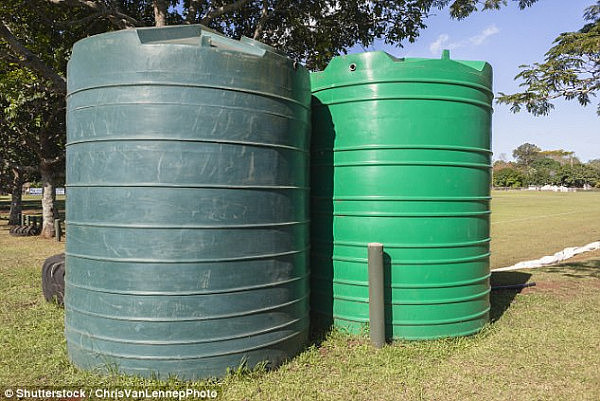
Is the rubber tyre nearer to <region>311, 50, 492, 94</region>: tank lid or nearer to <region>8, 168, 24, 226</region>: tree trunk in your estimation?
<region>311, 50, 492, 94</region>: tank lid

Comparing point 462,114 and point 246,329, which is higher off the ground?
point 462,114

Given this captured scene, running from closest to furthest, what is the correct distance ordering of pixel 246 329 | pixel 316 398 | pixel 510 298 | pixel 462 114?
pixel 316 398 < pixel 246 329 < pixel 462 114 < pixel 510 298

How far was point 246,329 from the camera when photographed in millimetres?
4086

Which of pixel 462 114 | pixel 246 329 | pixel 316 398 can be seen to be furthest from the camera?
pixel 462 114

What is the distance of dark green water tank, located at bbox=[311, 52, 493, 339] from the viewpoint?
509 centimetres

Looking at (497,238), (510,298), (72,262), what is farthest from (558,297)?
(497,238)

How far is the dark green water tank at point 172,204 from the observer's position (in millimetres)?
3871

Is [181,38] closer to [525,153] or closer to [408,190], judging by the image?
[408,190]

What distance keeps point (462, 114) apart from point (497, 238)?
14.1 metres

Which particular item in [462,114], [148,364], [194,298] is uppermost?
[462,114]

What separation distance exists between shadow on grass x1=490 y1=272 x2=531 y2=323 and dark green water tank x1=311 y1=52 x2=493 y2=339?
1.27m

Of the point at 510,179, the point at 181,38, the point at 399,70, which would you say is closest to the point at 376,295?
the point at 399,70

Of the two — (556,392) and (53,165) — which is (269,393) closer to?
(556,392)

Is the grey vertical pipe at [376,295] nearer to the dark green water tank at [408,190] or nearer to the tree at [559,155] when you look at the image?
the dark green water tank at [408,190]
